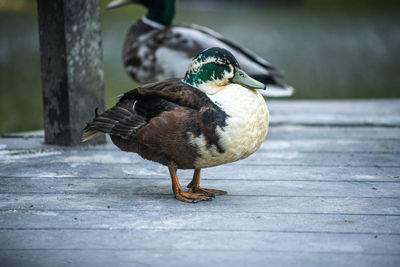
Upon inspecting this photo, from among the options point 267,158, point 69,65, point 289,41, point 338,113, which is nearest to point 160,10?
point 69,65

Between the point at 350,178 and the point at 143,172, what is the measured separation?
3.20 feet

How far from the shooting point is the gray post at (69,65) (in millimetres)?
3336

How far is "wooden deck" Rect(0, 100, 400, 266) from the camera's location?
1.75 metres

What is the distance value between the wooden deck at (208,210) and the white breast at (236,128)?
20 centimetres

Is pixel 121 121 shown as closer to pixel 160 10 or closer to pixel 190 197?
pixel 190 197

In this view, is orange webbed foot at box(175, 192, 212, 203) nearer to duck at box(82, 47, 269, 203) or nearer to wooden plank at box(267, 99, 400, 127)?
duck at box(82, 47, 269, 203)

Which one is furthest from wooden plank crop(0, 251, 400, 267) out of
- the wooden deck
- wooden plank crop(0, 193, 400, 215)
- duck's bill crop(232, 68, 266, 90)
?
duck's bill crop(232, 68, 266, 90)

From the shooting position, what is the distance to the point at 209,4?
13.2 meters

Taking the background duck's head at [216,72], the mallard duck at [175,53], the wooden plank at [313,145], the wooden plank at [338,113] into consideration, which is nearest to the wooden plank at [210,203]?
the background duck's head at [216,72]

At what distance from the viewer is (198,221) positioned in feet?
6.74

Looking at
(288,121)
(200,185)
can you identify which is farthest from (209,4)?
(200,185)

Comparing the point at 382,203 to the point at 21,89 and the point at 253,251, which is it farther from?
the point at 21,89

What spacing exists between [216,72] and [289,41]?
10.1 m

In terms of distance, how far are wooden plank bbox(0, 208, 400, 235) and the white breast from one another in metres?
0.22
